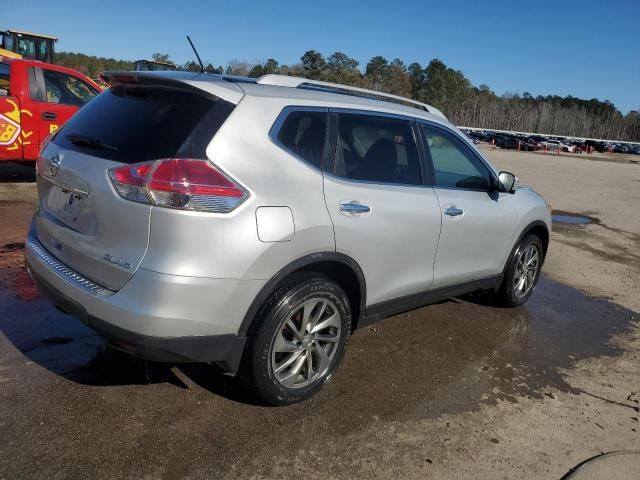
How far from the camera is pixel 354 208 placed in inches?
125

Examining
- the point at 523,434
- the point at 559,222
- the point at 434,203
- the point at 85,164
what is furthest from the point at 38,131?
the point at 559,222

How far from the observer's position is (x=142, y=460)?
259 centimetres

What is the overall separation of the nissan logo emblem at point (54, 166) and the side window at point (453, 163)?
241cm

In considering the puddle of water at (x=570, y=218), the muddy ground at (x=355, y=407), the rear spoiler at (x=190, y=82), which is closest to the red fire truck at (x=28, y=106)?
the muddy ground at (x=355, y=407)

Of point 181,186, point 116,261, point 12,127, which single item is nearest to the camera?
point 181,186

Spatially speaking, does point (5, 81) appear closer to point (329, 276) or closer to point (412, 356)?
point (329, 276)

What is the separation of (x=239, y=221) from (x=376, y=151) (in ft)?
4.41

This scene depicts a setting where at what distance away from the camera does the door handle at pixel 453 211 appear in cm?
389

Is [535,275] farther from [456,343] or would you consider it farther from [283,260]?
[283,260]

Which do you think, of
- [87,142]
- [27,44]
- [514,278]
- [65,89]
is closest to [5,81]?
[65,89]

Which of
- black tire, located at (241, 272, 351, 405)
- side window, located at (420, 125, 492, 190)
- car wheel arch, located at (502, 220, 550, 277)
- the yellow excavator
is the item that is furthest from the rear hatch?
the yellow excavator

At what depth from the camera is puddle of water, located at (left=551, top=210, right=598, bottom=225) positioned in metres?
10.8

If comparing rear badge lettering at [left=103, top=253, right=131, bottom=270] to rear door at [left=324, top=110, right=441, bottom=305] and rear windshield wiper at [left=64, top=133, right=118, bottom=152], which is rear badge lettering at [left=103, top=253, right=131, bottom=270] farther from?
rear door at [left=324, top=110, right=441, bottom=305]

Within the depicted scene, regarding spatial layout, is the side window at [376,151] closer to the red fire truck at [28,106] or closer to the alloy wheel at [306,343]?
the alloy wheel at [306,343]
